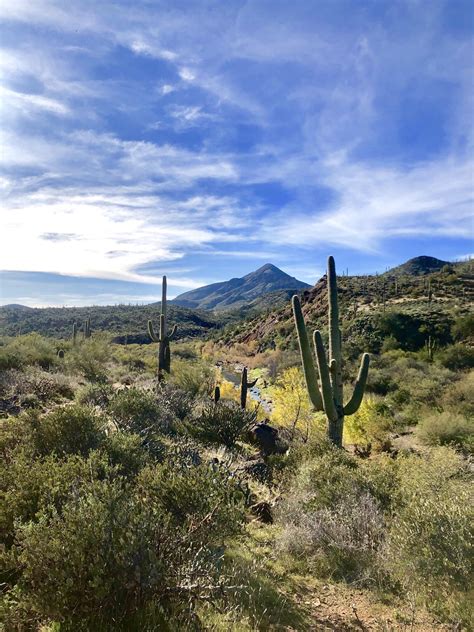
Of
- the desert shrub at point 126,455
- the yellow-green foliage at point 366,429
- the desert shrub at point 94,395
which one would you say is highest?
the desert shrub at point 126,455

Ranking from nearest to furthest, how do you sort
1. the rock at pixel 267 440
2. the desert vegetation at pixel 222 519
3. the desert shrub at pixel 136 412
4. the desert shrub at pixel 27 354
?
the desert vegetation at pixel 222 519 → the desert shrub at pixel 136 412 → the rock at pixel 267 440 → the desert shrub at pixel 27 354

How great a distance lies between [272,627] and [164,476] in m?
2.03

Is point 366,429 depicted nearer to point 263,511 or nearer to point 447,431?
point 447,431

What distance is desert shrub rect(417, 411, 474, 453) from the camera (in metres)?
14.7

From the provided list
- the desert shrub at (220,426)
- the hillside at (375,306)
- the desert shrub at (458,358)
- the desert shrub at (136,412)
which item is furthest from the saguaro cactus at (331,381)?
the hillside at (375,306)

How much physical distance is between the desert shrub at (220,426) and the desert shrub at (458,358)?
19830 mm

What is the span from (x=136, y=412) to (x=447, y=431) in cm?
1169

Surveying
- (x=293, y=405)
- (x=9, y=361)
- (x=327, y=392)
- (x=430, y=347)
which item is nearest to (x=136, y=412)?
(x=327, y=392)

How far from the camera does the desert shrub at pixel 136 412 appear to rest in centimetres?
999

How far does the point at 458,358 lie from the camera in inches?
1046

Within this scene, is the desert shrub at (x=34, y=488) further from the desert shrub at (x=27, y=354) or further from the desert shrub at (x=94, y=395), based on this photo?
the desert shrub at (x=27, y=354)

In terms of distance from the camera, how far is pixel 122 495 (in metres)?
3.98

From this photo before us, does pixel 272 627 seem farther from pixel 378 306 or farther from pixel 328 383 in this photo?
pixel 378 306

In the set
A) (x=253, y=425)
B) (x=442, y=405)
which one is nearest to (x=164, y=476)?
(x=253, y=425)
